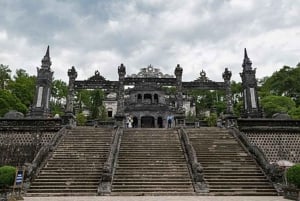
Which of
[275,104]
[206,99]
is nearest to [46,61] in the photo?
[275,104]

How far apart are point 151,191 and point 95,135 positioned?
25.3ft

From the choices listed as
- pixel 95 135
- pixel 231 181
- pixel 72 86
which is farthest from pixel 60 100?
pixel 231 181

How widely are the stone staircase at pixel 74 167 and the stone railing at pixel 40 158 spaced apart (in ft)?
0.77

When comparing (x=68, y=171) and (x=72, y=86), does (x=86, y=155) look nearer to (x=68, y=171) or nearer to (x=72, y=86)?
(x=68, y=171)

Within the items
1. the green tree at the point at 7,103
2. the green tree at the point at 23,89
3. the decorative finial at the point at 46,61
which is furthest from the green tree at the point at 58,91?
the decorative finial at the point at 46,61

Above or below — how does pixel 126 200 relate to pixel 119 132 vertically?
below

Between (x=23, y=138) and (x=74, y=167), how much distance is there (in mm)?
6244

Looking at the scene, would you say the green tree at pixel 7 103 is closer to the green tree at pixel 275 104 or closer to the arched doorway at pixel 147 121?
the arched doorway at pixel 147 121

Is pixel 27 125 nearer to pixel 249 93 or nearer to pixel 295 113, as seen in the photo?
pixel 249 93

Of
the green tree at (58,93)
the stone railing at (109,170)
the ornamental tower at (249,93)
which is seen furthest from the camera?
the green tree at (58,93)

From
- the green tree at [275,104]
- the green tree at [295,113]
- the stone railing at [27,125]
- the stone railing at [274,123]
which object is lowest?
the stone railing at [27,125]

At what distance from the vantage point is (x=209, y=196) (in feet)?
40.2

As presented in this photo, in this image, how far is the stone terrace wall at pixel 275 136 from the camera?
18.0m

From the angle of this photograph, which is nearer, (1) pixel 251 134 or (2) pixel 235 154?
(2) pixel 235 154
